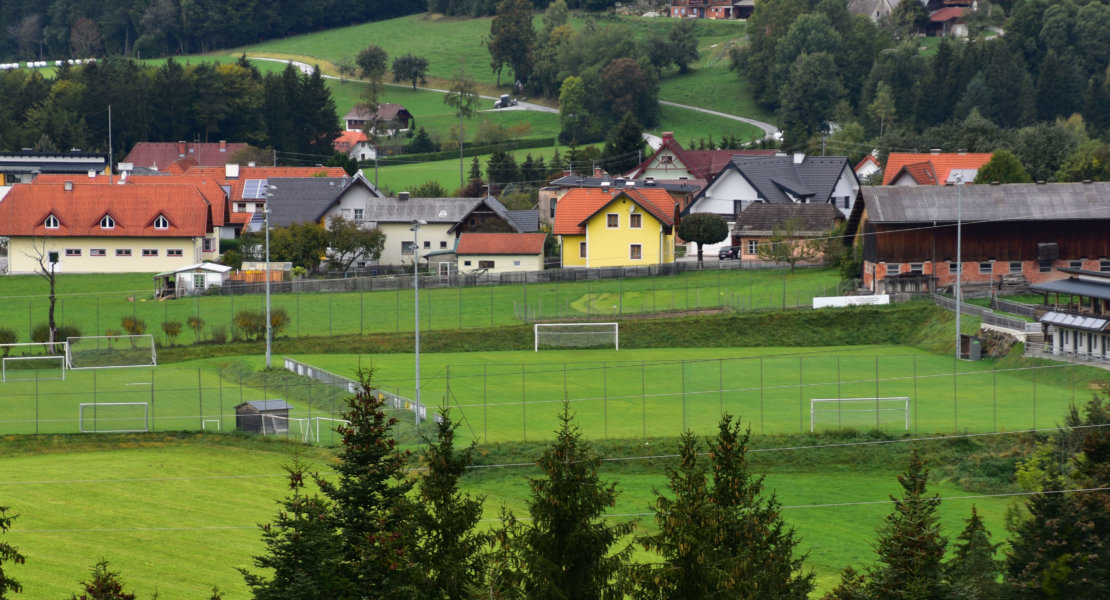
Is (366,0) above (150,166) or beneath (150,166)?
above

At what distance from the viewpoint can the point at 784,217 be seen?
75000 millimetres

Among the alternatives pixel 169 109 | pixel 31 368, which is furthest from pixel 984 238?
pixel 169 109

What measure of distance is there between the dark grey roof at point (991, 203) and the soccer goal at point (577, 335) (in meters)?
13.2

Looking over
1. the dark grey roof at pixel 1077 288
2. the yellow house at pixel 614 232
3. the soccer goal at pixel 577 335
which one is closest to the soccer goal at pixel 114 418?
the soccer goal at pixel 577 335

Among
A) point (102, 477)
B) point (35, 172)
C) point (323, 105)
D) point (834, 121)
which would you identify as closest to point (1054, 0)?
point (834, 121)

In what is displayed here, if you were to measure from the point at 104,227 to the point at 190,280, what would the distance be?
960cm

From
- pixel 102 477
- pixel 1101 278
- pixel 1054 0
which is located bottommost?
pixel 102 477

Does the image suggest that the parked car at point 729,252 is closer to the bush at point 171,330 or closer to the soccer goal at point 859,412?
the bush at point 171,330

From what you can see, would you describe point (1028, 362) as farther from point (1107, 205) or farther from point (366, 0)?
point (366, 0)

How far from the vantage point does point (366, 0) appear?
166m

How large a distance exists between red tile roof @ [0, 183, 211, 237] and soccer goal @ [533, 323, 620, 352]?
2362 cm

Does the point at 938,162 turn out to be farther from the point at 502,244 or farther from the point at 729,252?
the point at 502,244

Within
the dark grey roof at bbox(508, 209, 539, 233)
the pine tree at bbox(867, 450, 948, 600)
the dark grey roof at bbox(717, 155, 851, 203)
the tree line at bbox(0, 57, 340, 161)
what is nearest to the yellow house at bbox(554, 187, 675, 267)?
the dark grey roof at bbox(508, 209, 539, 233)

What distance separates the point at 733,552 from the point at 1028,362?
1129 inches
